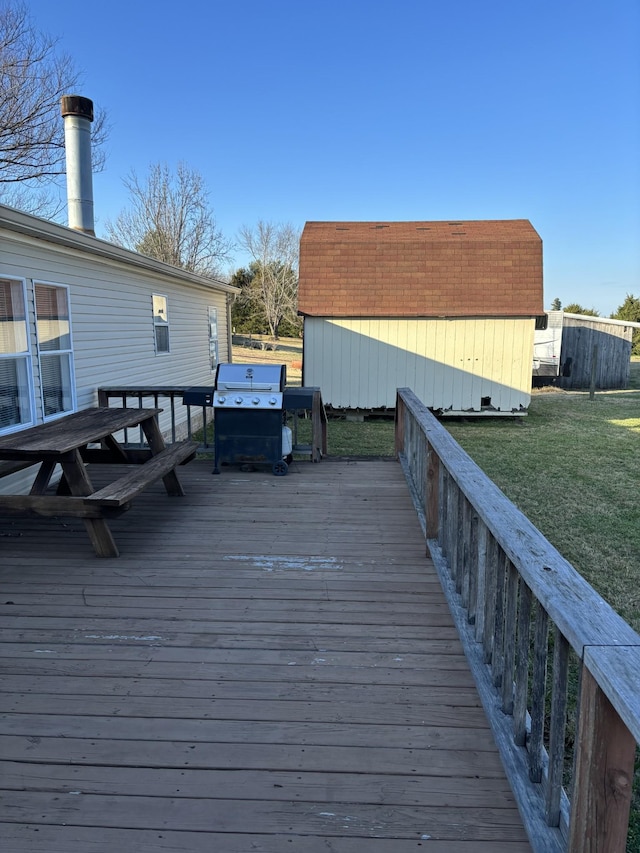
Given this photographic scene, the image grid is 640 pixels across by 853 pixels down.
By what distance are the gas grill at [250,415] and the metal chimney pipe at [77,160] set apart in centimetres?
384

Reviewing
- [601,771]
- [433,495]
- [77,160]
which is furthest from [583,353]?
[601,771]

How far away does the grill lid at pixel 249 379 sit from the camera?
18.7ft

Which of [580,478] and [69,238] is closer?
[69,238]

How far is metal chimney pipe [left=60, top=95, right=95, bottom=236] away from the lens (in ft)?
26.0

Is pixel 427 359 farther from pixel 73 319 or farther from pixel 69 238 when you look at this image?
pixel 69 238

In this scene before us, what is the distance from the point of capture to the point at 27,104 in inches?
624

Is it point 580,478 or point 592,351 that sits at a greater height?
point 592,351

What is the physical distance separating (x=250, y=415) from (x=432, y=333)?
8381 mm

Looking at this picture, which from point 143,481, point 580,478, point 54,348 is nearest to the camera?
point 143,481

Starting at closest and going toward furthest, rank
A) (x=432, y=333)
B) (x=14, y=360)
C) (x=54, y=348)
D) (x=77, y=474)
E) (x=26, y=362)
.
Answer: (x=77, y=474) < (x=14, y=360) < (x=26, y=362) < (x=54, y=348) < (x=432, y=333)

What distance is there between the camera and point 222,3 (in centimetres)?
1484

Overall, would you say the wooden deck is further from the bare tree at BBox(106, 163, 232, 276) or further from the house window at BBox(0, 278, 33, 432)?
the bare tree at BBox(106, 163, 232, 276)

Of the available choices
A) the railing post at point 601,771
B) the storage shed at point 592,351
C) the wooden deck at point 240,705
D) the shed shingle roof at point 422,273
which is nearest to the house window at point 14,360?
the wooden deck at point 240,705

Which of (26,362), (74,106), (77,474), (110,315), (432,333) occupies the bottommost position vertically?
(77,474)
